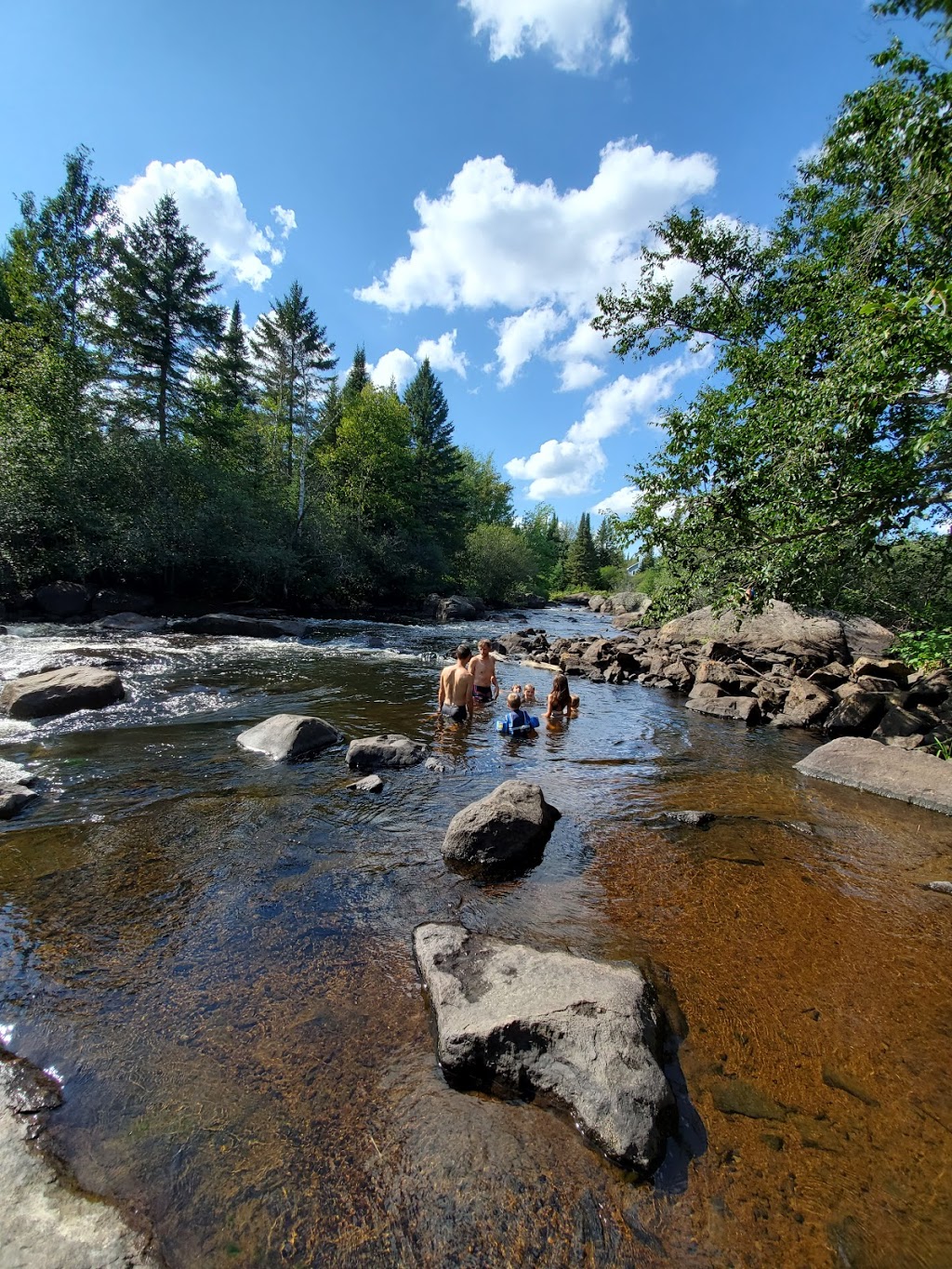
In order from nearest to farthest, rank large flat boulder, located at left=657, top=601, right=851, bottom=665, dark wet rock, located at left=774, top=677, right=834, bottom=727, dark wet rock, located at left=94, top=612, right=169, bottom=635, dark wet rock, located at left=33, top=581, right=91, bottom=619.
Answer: dark wet rock, located at left=774, top=677, right=834, bottom=727, large flat boulder, located at left=657, top=601, right=851, bottom=665, dark wet rock, located at left=94, top=612, right=169, bottom=635, dark wet rock, located at left=33, top=581, right=91, bottom=619

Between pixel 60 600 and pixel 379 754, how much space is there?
19084 mm

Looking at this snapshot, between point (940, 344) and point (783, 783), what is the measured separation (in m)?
5.52

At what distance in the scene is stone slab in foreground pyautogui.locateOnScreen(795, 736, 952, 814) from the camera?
21.3ft

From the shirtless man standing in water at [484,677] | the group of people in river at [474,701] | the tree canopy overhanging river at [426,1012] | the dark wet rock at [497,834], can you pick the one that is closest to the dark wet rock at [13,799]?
the tree canopy overhanging river at [426,1012]

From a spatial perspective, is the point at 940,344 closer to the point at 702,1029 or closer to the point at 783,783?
the point at 783,783

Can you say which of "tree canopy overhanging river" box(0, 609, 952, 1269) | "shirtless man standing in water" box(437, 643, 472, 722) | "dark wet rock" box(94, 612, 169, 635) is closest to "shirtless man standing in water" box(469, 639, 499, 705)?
"shirtless man standing in water" box(437, 643, 472, 722)

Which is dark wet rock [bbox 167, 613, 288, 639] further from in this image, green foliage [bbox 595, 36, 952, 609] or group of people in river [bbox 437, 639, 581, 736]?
green foliage [bbox 595, 36, 952, 609]

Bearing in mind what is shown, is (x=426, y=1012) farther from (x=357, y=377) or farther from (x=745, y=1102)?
(x=357, y=377)

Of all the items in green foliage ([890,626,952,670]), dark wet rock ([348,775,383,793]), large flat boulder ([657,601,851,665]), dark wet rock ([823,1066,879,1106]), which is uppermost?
green foliage ([890,626,952,670])

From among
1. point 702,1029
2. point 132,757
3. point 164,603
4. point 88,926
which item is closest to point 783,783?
point 702,1029

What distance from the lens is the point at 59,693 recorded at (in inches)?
345

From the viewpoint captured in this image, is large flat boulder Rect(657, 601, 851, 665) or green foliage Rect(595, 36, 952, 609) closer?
green foliage Rect(595, 36, 952, 609)

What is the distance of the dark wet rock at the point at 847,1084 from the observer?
2625 millimetres

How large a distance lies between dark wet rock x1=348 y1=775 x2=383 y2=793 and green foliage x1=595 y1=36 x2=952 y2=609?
598 centimetres
